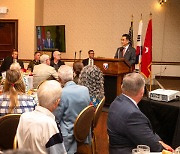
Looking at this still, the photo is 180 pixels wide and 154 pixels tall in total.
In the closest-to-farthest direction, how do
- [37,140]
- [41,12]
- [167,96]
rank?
[37,140] < [167,96] < [41,12]

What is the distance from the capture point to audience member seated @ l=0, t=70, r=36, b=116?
305 cm

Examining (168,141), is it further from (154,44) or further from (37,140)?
(154,44)

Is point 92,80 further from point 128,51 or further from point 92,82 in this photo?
point 128,51

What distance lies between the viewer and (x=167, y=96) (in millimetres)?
3881

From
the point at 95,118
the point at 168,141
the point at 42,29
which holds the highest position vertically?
the point at 42,29

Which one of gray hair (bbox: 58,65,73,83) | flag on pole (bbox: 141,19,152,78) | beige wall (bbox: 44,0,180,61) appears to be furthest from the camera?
beige wall (bbox: 44,0,180,61)

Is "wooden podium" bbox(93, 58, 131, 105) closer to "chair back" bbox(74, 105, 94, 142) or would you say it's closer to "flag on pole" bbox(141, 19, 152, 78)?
"flag on pole" bbox(141, 19, 152, 78)

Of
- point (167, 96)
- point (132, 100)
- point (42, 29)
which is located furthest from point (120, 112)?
point (42, 29)

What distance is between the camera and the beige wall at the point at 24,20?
961 centimetres

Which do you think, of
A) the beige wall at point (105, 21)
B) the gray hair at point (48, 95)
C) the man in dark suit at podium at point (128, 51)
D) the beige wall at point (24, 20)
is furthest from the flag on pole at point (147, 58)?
the beige wall at point (24, 20)

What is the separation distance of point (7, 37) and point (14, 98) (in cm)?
730

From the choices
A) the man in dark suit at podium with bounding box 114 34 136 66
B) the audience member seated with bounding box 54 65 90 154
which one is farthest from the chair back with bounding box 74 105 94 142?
the man in dark suit at podium with bounding box 114 34 136 66

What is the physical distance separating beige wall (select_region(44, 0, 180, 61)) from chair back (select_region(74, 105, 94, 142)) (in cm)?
715

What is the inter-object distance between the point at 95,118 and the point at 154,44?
741 centimetres
